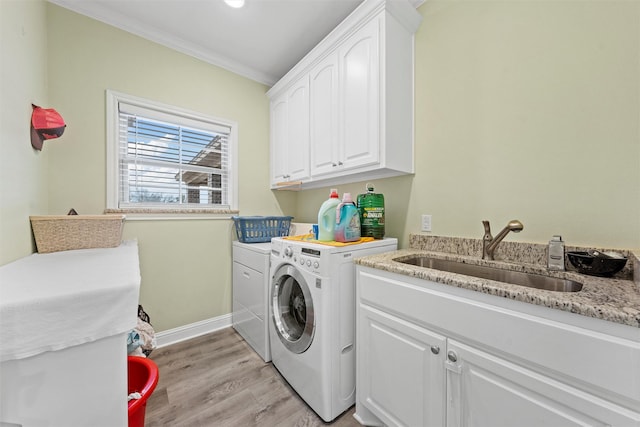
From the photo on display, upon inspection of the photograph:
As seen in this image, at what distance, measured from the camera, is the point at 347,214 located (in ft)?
4.93

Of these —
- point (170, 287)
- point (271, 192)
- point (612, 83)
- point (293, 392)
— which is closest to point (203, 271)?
point (170, 287)

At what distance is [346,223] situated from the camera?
150 cm

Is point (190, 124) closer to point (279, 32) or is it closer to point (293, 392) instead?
point (279, 32)

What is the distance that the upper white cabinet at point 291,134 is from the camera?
7.14ft

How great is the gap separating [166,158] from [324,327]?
199 cm

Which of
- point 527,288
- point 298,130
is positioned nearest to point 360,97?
point 298,130

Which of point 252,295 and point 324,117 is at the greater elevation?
point 324,117

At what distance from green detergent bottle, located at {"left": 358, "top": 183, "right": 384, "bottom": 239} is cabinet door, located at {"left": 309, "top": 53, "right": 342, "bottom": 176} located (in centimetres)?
34

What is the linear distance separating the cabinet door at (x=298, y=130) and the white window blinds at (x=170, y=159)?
0.66 m

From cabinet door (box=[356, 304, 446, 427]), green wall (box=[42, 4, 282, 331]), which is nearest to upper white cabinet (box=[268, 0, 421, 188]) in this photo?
green wall (box=[42, 4, 282, 331])

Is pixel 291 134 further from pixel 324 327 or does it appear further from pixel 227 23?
pixel 324 327

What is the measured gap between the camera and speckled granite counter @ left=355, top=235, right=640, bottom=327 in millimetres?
668

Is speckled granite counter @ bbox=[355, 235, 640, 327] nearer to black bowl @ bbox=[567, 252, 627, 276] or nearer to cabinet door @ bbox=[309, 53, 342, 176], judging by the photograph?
black bowl @ bbox=[567, 252, 627, 276]

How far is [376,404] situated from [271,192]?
211 centimetres
